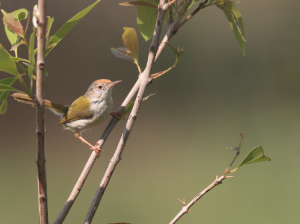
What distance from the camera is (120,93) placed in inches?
153

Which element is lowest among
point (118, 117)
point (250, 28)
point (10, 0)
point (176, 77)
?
point (118, 117)

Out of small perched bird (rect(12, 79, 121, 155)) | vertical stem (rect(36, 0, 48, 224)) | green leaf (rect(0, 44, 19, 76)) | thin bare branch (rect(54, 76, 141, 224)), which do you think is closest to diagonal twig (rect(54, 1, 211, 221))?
thin bare branch (rect(54, 76, 141, 224))

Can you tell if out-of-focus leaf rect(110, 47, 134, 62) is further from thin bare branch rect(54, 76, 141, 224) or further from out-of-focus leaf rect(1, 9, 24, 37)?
out-of-focus leaf rect(1, 9, 24, 37)

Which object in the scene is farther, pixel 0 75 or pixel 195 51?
pixel 195 51

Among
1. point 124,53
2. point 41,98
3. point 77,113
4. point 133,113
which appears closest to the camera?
point 41,98

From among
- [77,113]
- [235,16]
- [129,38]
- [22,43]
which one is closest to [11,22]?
[22,43]

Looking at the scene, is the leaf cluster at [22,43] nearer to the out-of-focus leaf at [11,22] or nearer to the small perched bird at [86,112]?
the out-of-focus leaf at [11,22]

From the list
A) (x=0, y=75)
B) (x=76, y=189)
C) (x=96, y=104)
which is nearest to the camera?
(x=76, y=189)

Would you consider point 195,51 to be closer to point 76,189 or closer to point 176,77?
point 176,77

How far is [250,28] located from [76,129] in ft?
13.9

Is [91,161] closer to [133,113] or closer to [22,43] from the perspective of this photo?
[133,113]

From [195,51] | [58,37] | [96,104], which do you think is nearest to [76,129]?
[96,104]

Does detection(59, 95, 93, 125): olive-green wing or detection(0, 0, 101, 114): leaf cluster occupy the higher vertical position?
detection(0, 0, 101, 114): leaf cluster

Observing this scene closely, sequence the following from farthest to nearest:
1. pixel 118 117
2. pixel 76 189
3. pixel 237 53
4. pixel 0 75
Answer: pixel 237 53
pixel 0 75
pixel 118 117
pixel 76 189
